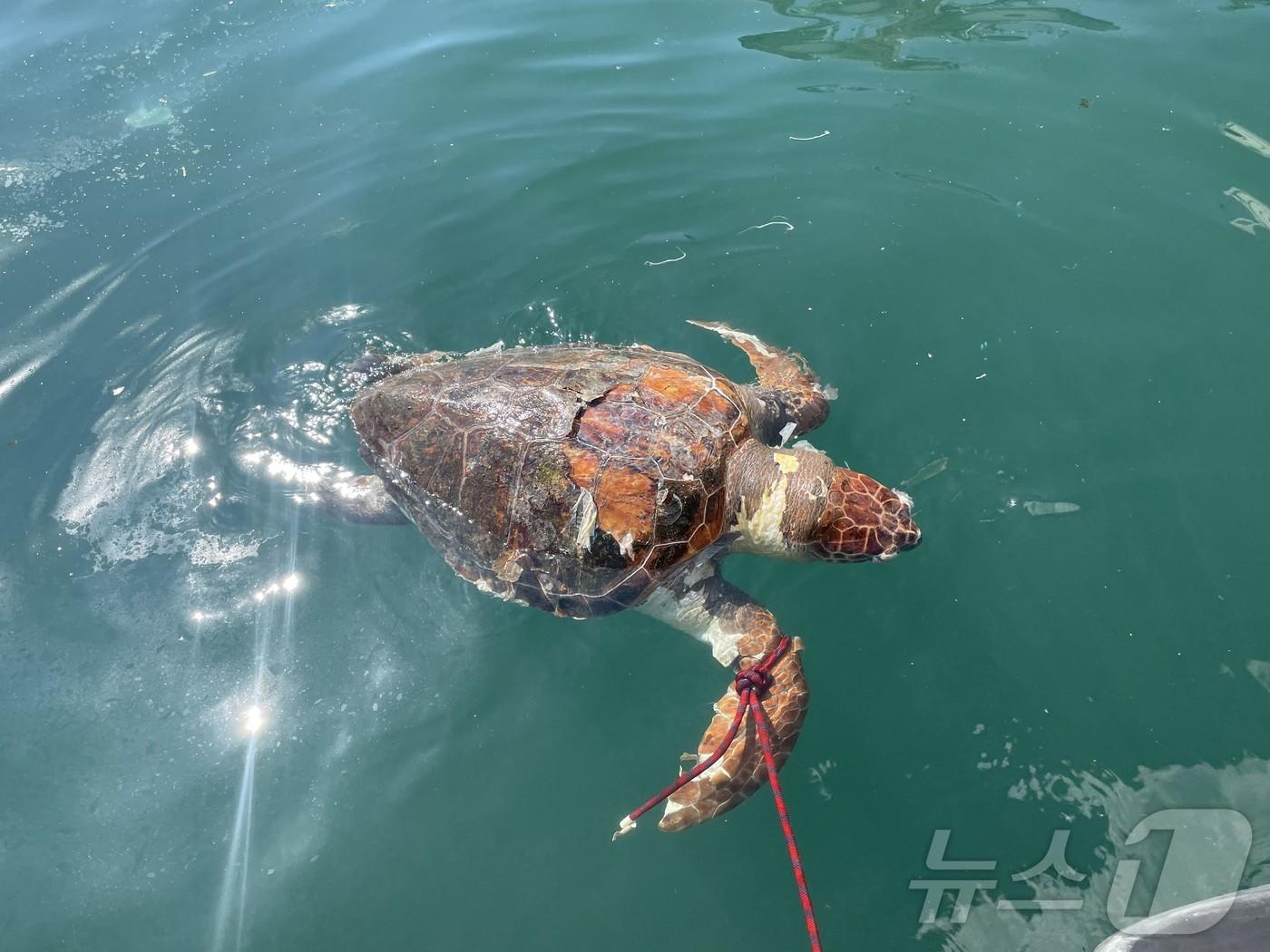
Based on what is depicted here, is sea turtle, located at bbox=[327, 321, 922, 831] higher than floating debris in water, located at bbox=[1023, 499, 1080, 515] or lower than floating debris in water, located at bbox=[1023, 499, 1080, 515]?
higher

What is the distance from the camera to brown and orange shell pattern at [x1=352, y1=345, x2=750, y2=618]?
11.3 feet

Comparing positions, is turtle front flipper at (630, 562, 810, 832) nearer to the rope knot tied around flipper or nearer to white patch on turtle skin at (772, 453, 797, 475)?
the rope knot tied around flipper

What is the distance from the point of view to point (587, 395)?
3627 millimetres

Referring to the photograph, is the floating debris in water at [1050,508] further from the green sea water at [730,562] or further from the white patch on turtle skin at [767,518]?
the white patch on turtle skin at [767,518]

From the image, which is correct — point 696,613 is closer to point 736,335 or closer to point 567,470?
point 567,470

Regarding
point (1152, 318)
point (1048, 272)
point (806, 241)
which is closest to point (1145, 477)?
point (1152, 318)

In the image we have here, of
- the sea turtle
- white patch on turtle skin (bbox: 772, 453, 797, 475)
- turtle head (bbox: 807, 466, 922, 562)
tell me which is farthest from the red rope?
white patch on turtle skin (bbox: 772, 453, 797, 475)

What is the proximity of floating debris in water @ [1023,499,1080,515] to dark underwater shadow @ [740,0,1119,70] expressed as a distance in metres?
4.89

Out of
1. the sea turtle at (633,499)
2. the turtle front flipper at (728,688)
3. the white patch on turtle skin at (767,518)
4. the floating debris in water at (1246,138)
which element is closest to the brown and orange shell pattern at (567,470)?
the sea turtle at (633,499)

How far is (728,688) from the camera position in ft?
12.5

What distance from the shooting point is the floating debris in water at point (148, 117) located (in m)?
7.19

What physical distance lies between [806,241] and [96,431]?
5.29 metres

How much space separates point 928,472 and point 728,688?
69.3 inches

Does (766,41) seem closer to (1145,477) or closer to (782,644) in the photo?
(1145,477)
